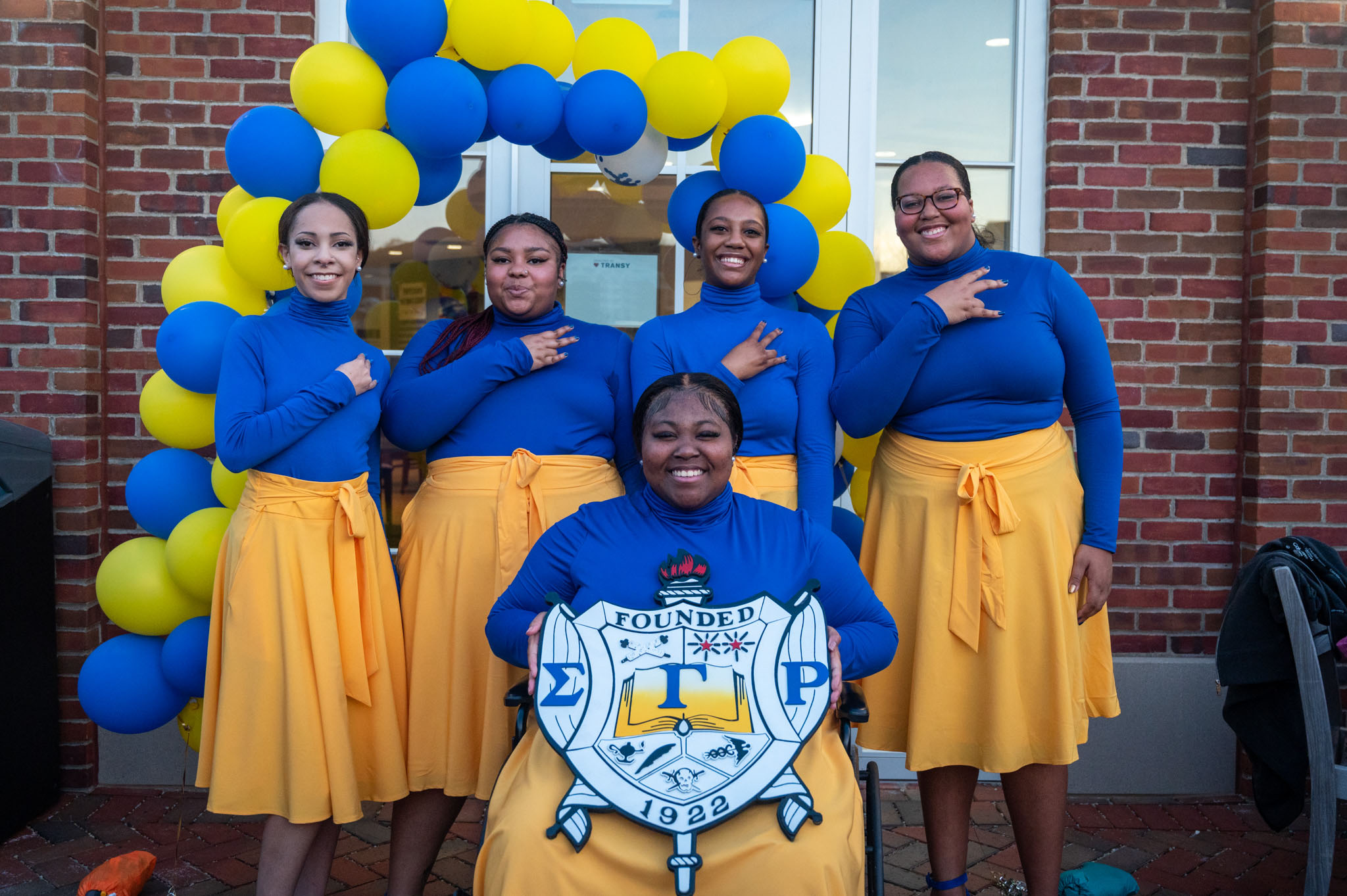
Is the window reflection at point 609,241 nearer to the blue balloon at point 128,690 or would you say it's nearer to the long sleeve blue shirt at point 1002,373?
the long sleeve blue shirt at point 1002,373

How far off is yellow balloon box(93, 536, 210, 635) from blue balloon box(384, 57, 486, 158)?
4.35ft

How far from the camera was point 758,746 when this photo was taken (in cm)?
189

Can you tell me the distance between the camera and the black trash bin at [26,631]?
3264 millimetres

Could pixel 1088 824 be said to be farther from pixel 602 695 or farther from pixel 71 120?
pixel 71 120

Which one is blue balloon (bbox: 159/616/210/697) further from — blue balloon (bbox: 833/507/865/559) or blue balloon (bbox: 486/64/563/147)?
blue balloon (bbox: 833/507/865/559)

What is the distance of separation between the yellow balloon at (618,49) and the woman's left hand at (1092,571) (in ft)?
4.95

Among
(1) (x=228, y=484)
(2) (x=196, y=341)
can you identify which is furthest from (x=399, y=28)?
(1) (x=228, y=484)

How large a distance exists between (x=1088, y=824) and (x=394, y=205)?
3055mm

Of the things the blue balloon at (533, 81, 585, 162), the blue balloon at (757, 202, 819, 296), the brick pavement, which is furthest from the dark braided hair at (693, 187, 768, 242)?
the brick pavement

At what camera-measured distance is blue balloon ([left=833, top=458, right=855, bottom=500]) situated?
10.4 ft

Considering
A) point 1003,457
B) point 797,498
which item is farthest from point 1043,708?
point 797,498

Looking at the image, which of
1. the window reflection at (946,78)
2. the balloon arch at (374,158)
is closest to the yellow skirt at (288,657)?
the balloon arch at (374,158)

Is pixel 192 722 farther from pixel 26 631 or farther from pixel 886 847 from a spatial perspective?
pixel 886 847

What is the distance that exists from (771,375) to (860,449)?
602mm
